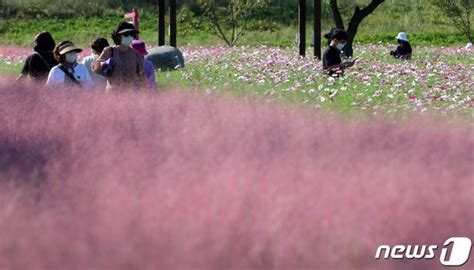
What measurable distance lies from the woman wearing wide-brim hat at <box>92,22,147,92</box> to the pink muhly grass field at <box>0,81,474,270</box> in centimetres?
361

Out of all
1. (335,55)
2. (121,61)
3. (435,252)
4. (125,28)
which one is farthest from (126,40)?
(435,252)

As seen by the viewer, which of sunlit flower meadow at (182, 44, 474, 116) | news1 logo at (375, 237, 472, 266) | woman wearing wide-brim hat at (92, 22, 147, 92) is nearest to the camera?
news1 logo at (375, 237, 472, 266)

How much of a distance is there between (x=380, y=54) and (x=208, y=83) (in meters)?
11.1

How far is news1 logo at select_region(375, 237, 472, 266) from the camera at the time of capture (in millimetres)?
4555

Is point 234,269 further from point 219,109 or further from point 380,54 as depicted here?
point 380,54

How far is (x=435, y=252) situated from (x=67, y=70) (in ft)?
21.7

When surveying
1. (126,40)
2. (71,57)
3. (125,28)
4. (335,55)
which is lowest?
(335,55)

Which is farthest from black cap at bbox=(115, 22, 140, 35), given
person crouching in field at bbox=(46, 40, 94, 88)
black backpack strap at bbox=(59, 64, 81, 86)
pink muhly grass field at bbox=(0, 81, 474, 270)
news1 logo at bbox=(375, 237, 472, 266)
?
news1 logo at bbox=(375, 237, 472, 266)

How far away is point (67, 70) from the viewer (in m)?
10.4

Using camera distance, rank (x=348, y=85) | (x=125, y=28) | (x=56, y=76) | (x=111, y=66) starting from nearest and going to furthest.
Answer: (x=56, y=76)
(x=125, y=28)
(x=111, y=66)
(x=348, y=85)

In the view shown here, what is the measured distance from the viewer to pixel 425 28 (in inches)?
1929

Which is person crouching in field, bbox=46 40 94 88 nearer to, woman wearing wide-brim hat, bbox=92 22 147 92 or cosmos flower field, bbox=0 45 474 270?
woman wearing wide-brim hat, bbox=92 22 147 92

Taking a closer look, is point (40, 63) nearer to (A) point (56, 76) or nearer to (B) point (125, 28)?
(A) point (56, 76)

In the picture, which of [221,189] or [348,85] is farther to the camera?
[348,85]
